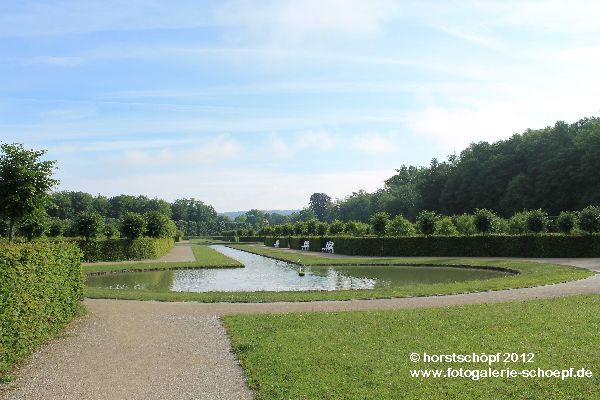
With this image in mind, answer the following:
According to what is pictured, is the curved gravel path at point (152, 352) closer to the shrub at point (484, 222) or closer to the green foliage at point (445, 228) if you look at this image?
the shrub at point (484, 222)

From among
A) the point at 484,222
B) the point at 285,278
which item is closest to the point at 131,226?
the point at 285,278

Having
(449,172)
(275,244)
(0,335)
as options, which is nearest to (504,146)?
(449,172)

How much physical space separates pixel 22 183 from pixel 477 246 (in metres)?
26.7

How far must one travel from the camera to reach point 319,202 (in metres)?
182

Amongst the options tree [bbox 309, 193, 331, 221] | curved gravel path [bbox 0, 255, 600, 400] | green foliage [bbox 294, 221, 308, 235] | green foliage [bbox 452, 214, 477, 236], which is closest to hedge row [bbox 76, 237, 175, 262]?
curved gravel path [bbox 0, 255, 600, 400]

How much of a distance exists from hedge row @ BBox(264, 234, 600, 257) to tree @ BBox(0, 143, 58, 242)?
75.8ft

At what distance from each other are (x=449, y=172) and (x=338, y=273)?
230 feet

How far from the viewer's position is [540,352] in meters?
7.25

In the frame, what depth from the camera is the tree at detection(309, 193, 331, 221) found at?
179625 mm

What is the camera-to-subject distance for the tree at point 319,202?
180 metres

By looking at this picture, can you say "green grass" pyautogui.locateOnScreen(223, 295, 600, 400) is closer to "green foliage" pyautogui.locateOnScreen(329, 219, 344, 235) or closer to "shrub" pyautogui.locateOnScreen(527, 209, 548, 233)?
"shrub" pyautogui.locateOnScreen(527, 209, 548, 233)

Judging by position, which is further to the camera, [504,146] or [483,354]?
[504,146]

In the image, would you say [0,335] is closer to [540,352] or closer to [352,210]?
[540,352]

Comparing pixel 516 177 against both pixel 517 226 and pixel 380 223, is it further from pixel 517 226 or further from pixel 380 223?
pixel 380 223
